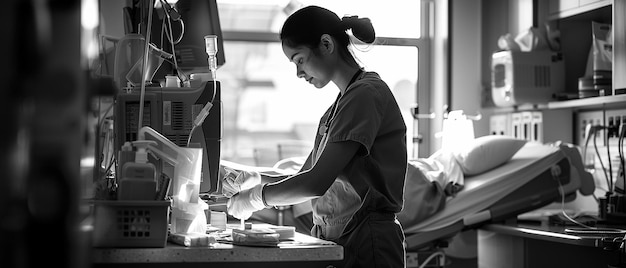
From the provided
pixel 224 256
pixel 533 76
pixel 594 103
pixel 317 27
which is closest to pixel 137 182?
pixel 224 256

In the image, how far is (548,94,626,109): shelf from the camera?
3.45 meters

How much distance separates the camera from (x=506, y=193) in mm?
3441

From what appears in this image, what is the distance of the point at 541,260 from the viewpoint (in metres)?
3.14

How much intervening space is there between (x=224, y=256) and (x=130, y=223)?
18 cm

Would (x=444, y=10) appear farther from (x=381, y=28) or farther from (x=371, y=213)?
(x=371, y=213)

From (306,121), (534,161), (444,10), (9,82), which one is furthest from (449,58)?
(9,82)

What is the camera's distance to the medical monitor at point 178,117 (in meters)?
1.82

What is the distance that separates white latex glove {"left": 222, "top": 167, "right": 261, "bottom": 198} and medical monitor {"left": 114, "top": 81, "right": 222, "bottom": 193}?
78 mm

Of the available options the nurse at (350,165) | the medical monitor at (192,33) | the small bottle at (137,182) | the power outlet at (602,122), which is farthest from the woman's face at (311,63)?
the power outlet at (602,122)

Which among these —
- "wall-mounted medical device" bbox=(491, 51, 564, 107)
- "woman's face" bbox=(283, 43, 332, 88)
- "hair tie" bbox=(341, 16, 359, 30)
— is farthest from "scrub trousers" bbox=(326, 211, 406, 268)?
"wall-mounted medical device" bbox=(491, 51, 564, 107)

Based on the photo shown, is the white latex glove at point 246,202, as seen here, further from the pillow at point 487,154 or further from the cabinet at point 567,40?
the cabinet at point 567,40

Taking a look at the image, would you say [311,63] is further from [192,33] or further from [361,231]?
[192,33]

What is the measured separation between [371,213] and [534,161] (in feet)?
6.26

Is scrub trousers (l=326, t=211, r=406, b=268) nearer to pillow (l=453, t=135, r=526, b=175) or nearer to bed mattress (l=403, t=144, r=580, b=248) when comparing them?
bed mattress (l=403, t=144, r=580, b=248)
